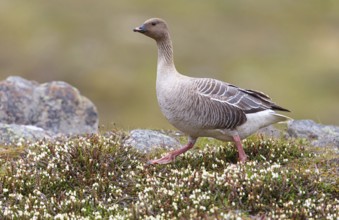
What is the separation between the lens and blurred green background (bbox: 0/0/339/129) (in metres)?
75.9

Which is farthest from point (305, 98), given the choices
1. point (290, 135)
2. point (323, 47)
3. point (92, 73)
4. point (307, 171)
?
point (307, 171)

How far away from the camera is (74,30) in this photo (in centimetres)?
9944

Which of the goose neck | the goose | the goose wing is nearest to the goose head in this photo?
the goose

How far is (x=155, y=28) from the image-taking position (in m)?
15.2

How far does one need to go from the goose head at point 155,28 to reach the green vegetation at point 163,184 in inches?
106

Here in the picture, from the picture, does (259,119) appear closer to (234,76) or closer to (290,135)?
(290,135)

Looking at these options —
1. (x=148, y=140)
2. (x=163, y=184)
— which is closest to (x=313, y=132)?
(x=148, y=140)

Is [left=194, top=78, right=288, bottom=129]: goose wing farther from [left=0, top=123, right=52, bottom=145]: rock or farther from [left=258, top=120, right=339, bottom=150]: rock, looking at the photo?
[left=0, top=123, right=52, bottom=145]: rock

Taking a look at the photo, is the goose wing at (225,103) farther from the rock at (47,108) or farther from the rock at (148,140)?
the rock at (47,108)

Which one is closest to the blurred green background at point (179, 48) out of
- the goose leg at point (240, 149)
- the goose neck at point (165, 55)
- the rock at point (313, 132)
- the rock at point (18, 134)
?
the rock at point (313, 132)

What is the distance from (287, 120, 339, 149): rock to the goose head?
209 inches

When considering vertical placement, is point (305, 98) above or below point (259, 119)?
above

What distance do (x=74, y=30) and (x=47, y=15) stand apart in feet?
21.8

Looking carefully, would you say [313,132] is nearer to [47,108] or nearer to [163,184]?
[163,184]
